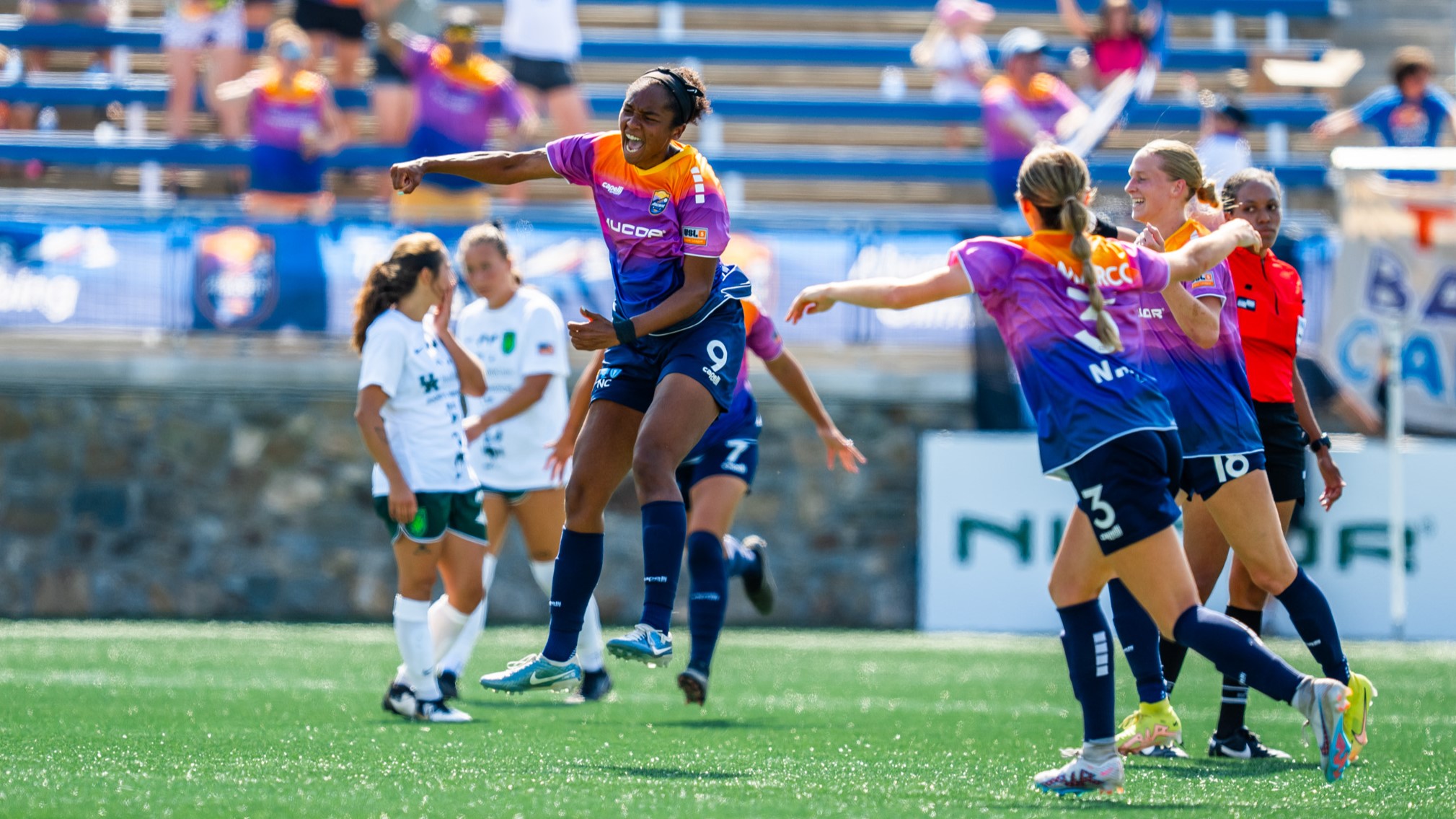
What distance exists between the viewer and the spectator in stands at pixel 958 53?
14695 mm

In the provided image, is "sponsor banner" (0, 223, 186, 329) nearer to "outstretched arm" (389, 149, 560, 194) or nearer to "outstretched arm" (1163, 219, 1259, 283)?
"outstretched arm" (389, 149, 560, 194)

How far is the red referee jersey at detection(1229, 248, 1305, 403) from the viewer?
616 cm

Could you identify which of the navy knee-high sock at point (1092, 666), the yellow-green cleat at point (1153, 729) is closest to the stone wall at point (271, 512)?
the yellow-green cleat at point (1153, 729)

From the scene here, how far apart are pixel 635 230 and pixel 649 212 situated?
8 centimetres

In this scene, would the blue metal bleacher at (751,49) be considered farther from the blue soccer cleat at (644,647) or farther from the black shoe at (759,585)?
the blue soccer cleat at (644,647)

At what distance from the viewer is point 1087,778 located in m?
4.92

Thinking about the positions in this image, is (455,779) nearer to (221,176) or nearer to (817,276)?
(817,276)

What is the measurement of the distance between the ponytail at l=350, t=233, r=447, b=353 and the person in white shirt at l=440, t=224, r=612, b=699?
75cm

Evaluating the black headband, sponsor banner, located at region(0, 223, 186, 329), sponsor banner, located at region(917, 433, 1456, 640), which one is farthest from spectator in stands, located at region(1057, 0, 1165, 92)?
the black headband

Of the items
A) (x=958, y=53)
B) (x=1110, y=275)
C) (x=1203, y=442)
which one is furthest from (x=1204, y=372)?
(x=958, y=53)

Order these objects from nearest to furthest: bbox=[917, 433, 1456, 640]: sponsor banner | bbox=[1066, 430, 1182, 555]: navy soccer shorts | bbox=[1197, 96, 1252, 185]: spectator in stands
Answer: bbox=[1066, 430, 1182, 555]: navy soccer shorts → bbox=[917, 433, 1456, 640]: sponsor banner → bbox=[1197, 96, 1252, 185]: spectator in stands

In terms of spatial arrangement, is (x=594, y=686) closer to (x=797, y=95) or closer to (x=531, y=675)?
(x=531, y=675)

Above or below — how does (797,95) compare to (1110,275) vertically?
above

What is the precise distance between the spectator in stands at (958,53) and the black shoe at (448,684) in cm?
891
